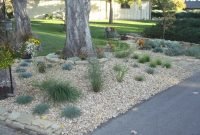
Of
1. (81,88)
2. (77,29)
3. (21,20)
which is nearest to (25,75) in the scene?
(81,88)

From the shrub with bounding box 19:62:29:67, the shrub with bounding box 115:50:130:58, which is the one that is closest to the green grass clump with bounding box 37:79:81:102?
the shrub with bounding box 19:62:29:67

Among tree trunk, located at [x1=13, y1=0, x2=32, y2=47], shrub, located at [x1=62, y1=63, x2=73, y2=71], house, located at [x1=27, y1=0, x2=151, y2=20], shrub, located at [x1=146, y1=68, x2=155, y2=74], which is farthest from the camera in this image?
house, located at [x1=27, y1=0, x2=151, y2=20]

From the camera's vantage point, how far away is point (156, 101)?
7801 millimetres

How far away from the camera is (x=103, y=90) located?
8031 mm

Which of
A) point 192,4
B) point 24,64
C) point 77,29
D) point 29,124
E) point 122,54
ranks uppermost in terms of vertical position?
point 192,4

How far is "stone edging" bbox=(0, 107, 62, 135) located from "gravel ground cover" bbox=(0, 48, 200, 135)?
0.61 ft

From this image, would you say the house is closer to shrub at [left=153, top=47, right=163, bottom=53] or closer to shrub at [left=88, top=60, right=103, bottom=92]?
A: shrub at [left=153, top=47, right=163, bottom=53]

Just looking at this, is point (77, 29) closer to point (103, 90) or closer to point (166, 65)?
point (166, 65)

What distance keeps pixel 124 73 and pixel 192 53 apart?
528 cm

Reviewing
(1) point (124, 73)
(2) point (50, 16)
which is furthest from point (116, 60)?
(2) point (50, 16)

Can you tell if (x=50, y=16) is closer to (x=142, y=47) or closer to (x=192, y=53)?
(x=142, y=47)

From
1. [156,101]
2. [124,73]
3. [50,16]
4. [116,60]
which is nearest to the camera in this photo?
[156,101]

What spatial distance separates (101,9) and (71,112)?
93.1 feet

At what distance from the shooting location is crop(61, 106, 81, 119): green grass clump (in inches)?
258
